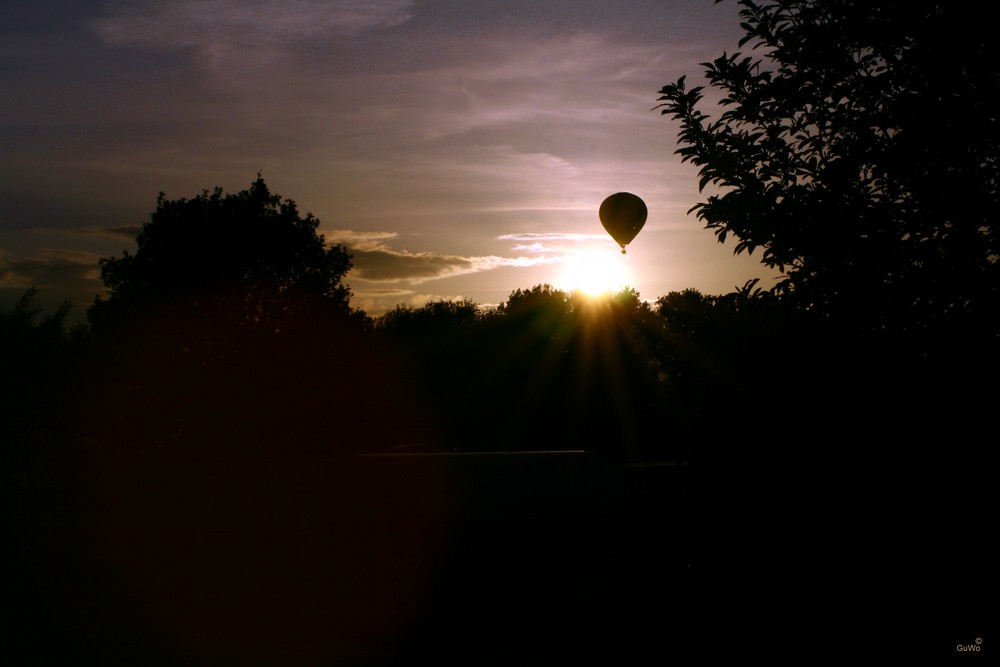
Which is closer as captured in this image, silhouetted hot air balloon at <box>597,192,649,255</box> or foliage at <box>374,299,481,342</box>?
silhouetted hot air balloon at <box>597,192,649,255</box>

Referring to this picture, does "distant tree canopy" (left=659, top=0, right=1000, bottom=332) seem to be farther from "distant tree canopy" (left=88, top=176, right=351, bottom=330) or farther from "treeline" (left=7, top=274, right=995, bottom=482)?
"distant tree canopy" (left=88, top=176, right=351, bottom=330)

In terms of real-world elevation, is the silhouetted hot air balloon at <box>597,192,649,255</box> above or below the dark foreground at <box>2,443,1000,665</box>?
above

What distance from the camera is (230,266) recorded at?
146 feet

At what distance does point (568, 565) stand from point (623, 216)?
1406 centimetres

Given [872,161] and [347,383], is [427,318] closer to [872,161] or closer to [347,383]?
[347,383]

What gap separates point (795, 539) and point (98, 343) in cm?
4034

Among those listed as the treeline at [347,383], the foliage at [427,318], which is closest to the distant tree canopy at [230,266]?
the treeline at [347,383]

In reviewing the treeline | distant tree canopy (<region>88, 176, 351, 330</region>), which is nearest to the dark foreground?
the treeline

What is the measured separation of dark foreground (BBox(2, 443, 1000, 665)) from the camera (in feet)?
14.1

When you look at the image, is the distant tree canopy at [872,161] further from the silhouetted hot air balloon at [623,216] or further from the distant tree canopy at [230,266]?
the distant tree canopy at [230,266]

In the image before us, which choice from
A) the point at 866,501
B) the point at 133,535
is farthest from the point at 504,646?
the point at 133,535

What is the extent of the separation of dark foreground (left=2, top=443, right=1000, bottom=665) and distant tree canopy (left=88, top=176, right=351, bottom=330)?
1520 inches

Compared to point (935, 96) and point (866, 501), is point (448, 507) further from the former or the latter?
point (935, 96)

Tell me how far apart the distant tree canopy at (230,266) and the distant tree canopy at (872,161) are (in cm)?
4070
